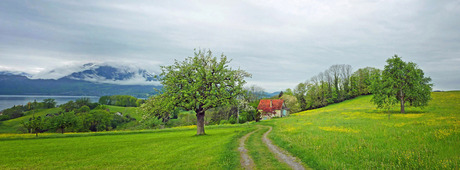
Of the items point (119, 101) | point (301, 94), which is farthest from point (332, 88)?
point (119, 101)

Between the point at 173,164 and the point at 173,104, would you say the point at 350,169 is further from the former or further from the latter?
the point at 173,104

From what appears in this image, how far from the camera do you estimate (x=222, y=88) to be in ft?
92.1

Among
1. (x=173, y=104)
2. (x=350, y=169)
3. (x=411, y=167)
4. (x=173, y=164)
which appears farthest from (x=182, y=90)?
(x=411, y=167)

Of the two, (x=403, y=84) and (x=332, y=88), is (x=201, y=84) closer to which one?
(x=403, y=84)

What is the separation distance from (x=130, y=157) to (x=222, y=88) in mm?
14833

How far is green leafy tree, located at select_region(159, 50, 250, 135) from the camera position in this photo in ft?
89.7

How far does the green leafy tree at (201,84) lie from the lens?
89.7 feet

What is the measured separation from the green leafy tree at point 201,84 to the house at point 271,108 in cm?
4935

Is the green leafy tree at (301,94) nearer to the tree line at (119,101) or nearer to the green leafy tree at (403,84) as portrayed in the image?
the green leafy tree at (403,84)

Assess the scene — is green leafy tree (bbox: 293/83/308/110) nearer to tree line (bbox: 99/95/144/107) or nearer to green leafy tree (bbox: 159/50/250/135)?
green leafy tree (bbox: 159/50/250/135)

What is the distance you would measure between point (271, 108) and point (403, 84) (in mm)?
41834

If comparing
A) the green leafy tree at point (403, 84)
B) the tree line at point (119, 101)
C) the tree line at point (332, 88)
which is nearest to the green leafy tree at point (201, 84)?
the green leafy tree at point (403, 84)

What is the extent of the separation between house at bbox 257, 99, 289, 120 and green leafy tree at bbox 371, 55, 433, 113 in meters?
36.5

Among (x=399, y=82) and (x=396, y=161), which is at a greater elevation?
(x=399, y=82)
